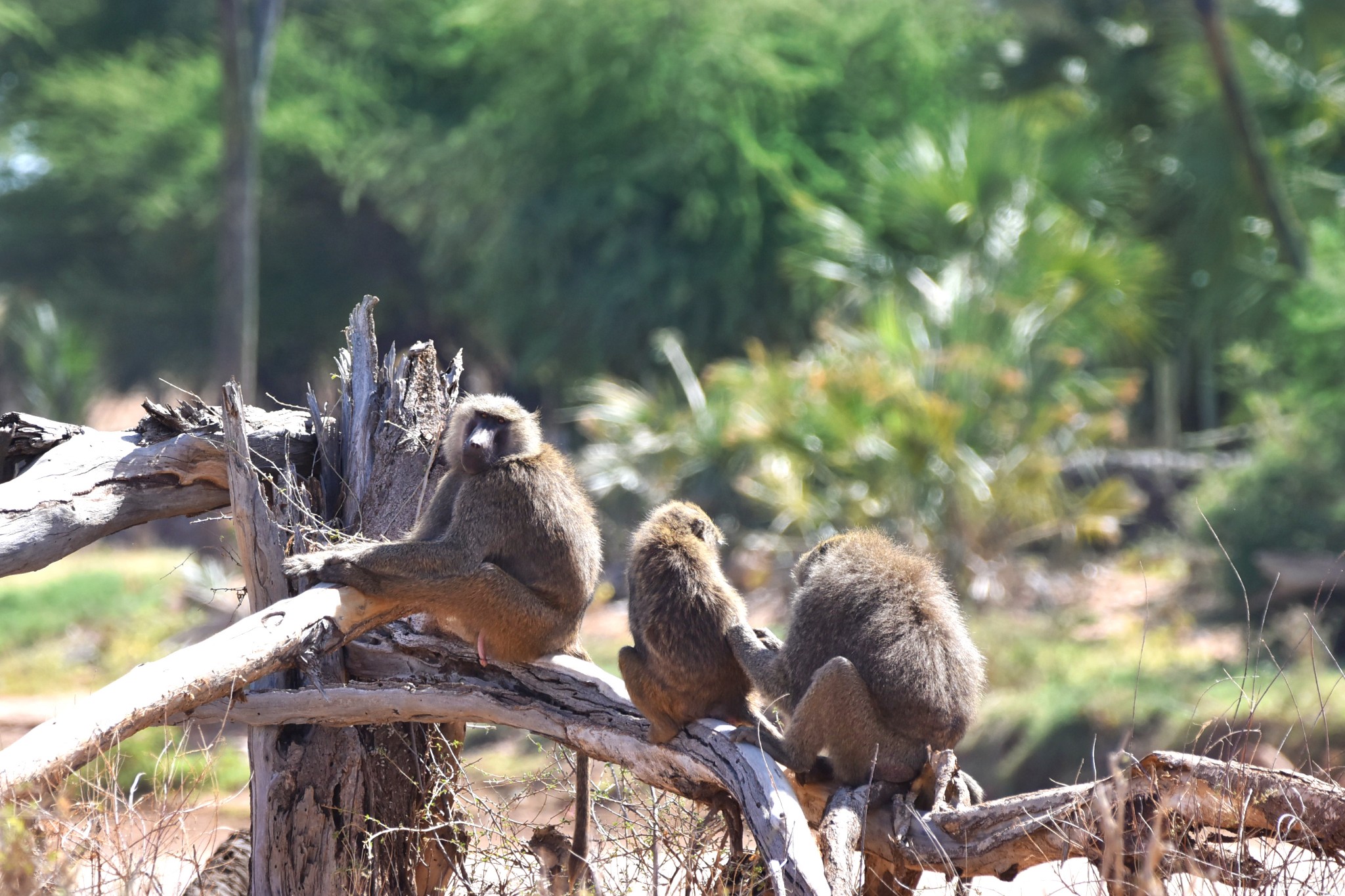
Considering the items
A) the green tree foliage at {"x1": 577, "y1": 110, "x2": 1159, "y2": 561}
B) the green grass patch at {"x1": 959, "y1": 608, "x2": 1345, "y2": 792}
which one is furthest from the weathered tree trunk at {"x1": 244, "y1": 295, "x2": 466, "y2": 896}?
the green tree foliage at {"x1": 577, "y1": 110, "x2": 1159, "y2": 561}

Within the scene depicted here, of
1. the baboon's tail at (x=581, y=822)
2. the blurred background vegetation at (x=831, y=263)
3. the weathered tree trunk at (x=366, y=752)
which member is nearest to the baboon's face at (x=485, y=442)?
the weathered tree trunk at (x=366, y=752)

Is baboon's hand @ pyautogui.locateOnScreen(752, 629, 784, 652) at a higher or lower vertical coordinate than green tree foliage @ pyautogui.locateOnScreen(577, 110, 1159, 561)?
higher

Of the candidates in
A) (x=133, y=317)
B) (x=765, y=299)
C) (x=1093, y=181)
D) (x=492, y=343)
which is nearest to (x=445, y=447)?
(x=1093, y=181)

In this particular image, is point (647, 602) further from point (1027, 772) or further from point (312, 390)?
point (1027, 772)

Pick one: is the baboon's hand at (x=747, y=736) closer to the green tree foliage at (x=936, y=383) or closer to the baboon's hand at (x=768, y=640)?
the baboon's hand at (x=768, y=640)

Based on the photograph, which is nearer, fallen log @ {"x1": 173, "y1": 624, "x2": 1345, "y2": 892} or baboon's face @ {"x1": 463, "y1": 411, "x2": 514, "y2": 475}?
fallen log @ {"x1": 173, "y1": 624, "x2": 1345, "y2": 892}

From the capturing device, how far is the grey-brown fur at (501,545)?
4.59m

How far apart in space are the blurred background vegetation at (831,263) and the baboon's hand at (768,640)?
3.03 m

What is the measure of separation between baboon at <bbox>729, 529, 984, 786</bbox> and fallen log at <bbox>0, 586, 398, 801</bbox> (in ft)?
4.49

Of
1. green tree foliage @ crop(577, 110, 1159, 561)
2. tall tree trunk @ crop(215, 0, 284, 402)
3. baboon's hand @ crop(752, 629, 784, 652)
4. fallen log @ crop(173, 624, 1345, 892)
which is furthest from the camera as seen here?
tall tree trunk @ crop(215, 0, 284, 402)

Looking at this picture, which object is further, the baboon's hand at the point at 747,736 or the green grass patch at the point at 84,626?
the green grass patch at the point at 84,626

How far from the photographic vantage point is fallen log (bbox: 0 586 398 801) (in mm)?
3398

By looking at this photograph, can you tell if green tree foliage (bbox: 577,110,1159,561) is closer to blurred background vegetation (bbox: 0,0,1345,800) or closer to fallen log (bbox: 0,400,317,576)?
blurred background vegetation (bbox: 0,0,1345,800)

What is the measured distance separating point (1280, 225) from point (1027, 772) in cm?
726
